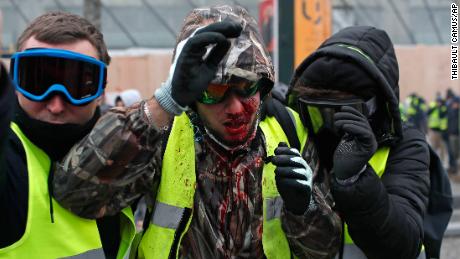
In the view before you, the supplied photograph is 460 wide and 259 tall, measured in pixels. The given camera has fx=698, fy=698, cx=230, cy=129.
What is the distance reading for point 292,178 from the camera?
1.94 meters

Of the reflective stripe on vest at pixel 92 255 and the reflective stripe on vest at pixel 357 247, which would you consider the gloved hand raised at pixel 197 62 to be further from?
the reflective stripe on vest at pixel 357 247

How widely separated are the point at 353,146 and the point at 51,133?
88 cm

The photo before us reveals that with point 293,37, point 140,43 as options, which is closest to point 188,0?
point 140,43

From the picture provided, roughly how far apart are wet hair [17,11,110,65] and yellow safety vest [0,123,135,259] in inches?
10.9

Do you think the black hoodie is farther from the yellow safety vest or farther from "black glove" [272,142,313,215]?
the yellow safety vest

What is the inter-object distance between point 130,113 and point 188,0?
2254cm

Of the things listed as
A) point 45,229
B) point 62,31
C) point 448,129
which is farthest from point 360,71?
point 448,129

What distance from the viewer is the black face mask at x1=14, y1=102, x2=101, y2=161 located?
202cm

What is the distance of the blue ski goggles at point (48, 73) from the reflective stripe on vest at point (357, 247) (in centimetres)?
94

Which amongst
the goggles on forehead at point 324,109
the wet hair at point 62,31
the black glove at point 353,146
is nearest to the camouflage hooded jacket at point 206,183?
the black glove at point 353,146

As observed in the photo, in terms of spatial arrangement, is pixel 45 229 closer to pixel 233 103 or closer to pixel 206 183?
pixel 206 183

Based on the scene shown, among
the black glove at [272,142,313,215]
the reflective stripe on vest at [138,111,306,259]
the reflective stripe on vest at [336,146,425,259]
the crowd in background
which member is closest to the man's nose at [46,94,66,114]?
the reflective stripe on vest at [138,111,306,259]

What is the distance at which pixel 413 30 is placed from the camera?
2522 cm

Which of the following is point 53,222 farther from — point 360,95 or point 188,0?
point 188,0
